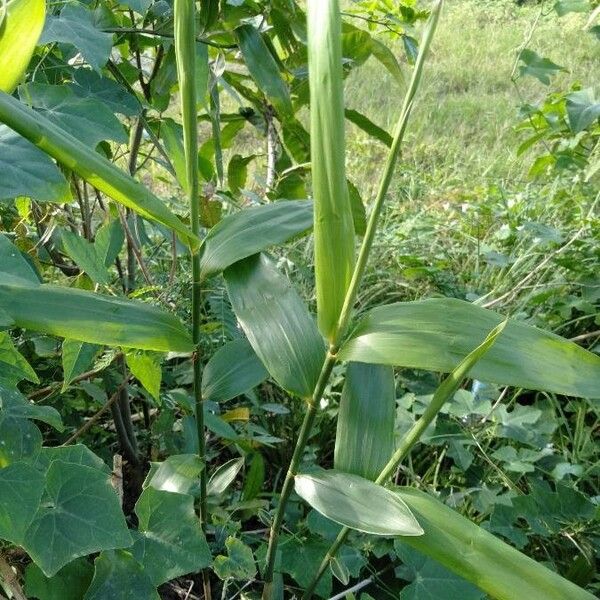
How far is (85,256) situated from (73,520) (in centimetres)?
27

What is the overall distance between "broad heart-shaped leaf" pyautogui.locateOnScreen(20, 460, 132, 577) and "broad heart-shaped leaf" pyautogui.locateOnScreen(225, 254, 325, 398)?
147 millimetres

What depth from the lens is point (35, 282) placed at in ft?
1.74

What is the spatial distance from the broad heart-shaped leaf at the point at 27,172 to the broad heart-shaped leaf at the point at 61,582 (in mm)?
281

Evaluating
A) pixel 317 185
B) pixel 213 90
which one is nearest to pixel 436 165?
pixel 213 90

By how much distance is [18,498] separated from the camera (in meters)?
0.48

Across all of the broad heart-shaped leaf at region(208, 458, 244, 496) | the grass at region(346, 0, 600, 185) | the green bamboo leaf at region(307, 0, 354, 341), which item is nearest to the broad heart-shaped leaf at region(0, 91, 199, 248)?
the green bamboo leaf at region(307, 0, 354, 341)

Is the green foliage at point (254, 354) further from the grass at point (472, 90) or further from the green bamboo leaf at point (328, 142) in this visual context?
the grass at point (472, 90)

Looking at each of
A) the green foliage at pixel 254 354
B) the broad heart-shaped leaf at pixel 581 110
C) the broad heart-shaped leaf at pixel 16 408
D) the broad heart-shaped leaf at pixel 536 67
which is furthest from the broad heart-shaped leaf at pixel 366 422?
the broad heart-shaped leaf at pixel 536 67

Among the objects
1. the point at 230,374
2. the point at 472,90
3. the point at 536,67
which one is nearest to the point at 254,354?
the point at 230,374

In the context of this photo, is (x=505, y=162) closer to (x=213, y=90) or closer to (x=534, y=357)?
(x=213, y=90)

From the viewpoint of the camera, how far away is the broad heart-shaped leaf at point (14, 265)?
0.52 metres

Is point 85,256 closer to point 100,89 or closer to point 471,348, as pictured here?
point 100,89

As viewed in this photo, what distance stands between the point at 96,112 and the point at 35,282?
0.21 meters

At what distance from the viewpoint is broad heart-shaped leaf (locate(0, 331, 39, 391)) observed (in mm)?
590
